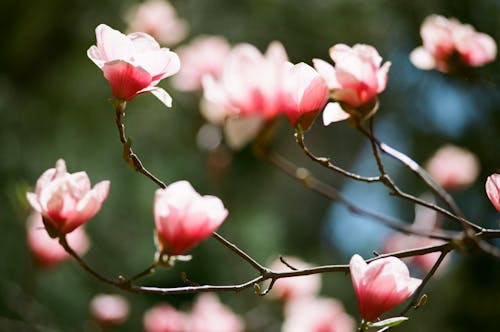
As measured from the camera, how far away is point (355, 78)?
2.33ft

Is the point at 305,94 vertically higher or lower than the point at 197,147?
higher

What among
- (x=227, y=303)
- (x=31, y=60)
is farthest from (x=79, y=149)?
(x=227, y=303)

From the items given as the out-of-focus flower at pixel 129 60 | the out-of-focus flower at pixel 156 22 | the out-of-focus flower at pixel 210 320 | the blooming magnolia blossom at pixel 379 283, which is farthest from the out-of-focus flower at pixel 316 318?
the out-of-focus flower at pixel 156 22

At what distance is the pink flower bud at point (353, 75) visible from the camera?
707 millimetres

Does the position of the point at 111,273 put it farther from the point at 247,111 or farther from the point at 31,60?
the point at 247,111

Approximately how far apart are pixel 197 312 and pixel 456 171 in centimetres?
64

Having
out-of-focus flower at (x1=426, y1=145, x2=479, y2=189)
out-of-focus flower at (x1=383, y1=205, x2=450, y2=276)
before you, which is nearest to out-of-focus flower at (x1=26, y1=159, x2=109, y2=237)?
out-of-focus flower at (x1=383, y1=205, x2=450, y2=276)

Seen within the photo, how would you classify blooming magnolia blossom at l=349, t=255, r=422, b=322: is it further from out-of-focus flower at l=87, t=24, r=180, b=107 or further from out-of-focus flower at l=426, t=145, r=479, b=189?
out-of-focus flower at l=426, t=145, r=479, b=189

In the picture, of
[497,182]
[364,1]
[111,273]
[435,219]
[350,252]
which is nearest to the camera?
[497,182]

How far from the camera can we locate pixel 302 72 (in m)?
0.71

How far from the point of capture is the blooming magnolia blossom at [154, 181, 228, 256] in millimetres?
623

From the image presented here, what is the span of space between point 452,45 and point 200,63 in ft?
Result: 2.71

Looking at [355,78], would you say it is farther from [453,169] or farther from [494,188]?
[453,169]

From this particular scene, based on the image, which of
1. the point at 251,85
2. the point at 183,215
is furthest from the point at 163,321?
the point at 183,215
